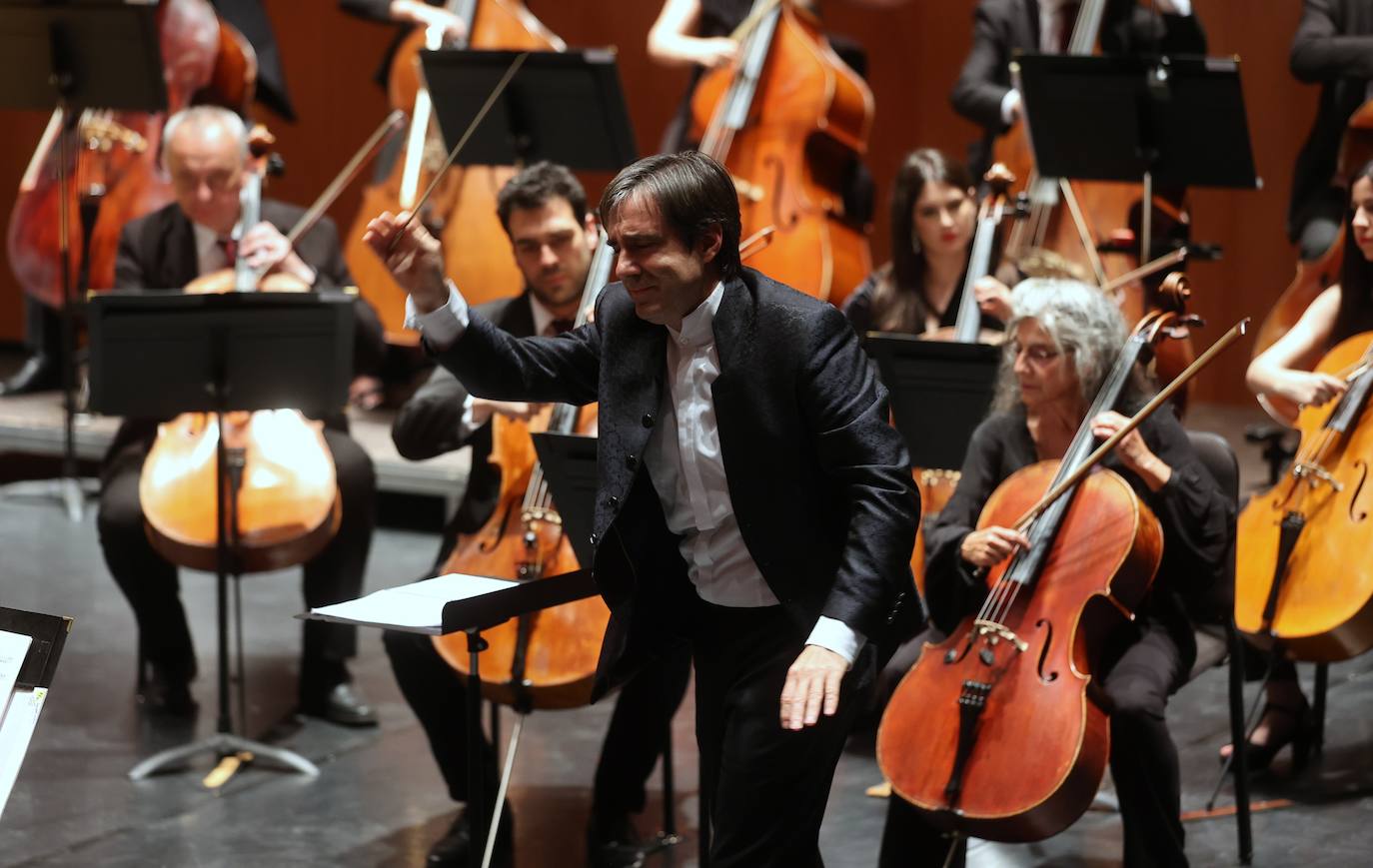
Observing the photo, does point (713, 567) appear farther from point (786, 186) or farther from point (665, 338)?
point (786, 186)

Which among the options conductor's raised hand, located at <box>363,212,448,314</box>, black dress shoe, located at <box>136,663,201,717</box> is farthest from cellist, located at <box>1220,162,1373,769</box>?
black dress shoe, located at <box>136,663,201,717</box>

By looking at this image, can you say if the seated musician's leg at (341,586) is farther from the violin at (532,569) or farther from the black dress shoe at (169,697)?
the violin at (532,569)

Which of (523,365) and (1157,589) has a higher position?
(523,365)

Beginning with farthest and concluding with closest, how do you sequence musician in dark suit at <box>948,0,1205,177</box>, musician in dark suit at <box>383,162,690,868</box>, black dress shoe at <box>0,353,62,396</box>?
black dress shoe at <box>0,353,62,396</box>, musician in dark suit at <box>948,0,1205,177</box>, musician in dark suit at <box>383,162,690,868</box>

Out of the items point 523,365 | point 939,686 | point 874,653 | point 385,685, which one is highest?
point 523,365

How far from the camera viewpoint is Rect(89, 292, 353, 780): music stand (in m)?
3.35

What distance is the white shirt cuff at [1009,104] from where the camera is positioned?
14.6 feet

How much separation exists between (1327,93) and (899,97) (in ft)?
6.92

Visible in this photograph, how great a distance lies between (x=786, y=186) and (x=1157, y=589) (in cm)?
190

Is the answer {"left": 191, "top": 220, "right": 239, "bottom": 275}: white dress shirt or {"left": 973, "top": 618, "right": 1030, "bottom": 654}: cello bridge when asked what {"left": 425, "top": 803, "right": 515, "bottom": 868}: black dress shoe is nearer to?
{"left": 973, "top": 618, "right": 1030, "bottom": 654}: cello bridge

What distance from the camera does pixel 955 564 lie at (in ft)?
9.35

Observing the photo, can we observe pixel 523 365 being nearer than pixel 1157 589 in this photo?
Yes

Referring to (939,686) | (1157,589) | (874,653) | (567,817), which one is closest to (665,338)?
(874,653)

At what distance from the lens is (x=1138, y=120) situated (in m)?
3.73
